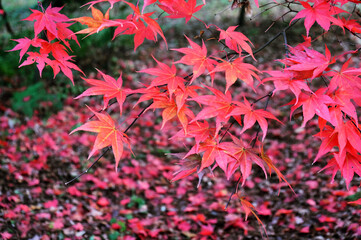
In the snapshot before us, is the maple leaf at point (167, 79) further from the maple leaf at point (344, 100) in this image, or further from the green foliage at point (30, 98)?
the green foliage at point (30, 98)

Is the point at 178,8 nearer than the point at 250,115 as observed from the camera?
No

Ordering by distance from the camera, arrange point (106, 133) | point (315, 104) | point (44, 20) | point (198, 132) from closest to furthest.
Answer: point (315, 104), point (106, 133), point (198, 132), point (44, 20)

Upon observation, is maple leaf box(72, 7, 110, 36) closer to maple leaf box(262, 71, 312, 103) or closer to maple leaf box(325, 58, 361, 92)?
maple leaf box(262, 71, 312, 103)

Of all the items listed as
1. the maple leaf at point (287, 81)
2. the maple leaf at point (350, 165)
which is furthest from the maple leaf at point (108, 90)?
the maple leaf at point (350, 165)

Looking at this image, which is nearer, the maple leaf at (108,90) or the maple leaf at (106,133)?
the maple leaf at (106,133)

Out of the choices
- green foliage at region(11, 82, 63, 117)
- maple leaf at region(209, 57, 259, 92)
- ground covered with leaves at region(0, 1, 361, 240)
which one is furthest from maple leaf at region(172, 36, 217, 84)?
green foliage at region(11, 82, 63, 117)

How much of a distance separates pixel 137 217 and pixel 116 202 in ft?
1.32

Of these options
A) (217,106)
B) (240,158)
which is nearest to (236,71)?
(217,106)

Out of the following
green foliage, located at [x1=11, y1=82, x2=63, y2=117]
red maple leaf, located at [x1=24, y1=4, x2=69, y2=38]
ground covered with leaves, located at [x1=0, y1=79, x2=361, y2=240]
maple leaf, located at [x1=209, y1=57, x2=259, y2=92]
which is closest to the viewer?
maple leaf, located at [x1=209, y1=57, x2=259, y2=92]

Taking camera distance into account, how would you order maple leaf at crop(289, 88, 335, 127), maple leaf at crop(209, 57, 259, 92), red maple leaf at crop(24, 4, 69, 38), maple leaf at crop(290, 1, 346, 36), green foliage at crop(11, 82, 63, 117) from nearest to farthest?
maple leaf at crop(289, 88, 335, 127) → maple leaf at crop(209, 57, 259, 92) → maple leaf at crop(290, 1, 346, 36) → red maple leaf at crop(24, 4, 69, 38) → green foliage at crop(11, 82, 63, 117)

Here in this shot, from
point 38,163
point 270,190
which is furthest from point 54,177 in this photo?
point 270,190

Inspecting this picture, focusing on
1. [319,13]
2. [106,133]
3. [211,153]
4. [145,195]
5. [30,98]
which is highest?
[319,13]

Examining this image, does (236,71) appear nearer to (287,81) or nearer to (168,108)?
(287,81)

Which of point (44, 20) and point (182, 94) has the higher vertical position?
point (44, 20)
